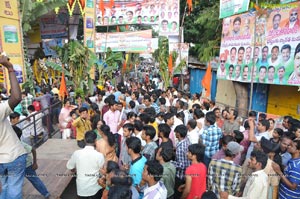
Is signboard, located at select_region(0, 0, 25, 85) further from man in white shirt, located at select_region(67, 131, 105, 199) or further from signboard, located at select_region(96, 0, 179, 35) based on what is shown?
man in white shirt, located at select_region(67, 131, 105, 199)

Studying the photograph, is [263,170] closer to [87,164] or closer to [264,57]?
[87,164]

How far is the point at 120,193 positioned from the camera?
2.29m

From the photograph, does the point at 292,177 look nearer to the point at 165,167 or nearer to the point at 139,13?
the point at 165,167

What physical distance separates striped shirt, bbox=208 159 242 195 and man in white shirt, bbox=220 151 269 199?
0.12 meters

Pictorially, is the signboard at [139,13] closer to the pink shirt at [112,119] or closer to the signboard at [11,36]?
the signboard at [11,36]

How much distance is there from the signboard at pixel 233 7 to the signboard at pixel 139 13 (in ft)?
13.9

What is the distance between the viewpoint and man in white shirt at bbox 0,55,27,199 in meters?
2.68

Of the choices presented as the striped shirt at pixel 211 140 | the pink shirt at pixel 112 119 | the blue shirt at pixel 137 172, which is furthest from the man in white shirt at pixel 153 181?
the pink shirt at pixel 112 119

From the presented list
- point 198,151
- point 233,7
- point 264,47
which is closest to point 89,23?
point 233,7

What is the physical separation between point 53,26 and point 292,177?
1695cm

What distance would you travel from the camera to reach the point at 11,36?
971cm

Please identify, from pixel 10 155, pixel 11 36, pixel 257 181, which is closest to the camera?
pixel 10 155

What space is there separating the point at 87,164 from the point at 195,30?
1307 centimetres

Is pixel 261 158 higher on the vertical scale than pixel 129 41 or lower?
lower
